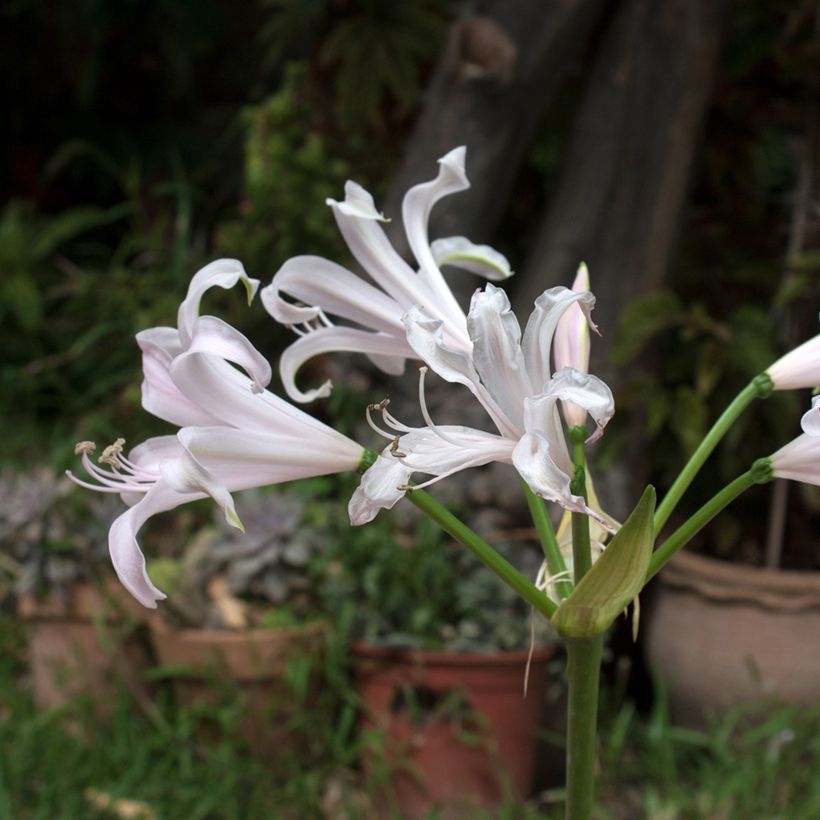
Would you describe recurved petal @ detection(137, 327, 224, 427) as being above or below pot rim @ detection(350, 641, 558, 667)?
above

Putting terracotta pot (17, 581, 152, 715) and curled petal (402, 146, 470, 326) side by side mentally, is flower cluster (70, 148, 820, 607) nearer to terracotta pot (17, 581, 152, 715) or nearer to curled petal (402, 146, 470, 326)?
curled petal (402, 146, 470, 326)

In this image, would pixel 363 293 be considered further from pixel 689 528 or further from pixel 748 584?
pixel 748 584

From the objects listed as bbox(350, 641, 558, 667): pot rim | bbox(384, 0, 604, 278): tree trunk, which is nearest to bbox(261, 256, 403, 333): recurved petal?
bbox(350, 641, 558, 667): pot rim

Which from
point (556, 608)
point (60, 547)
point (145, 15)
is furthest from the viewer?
point (145, 15)

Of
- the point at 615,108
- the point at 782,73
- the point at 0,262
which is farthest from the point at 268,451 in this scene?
the point at 0,262

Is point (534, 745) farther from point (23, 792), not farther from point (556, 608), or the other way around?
point (556, 608)

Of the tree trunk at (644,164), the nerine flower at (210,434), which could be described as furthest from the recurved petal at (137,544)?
the tree trunk at (644,164)
